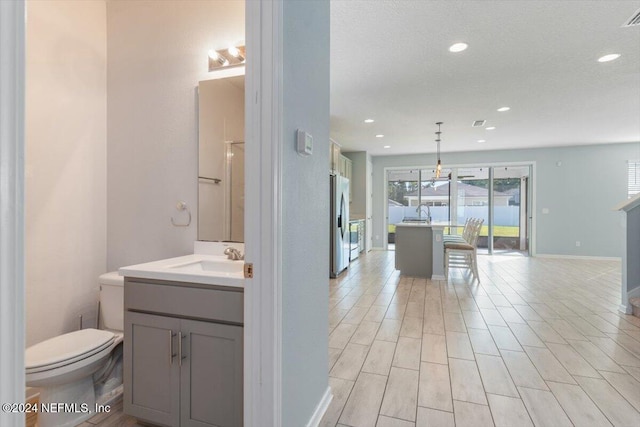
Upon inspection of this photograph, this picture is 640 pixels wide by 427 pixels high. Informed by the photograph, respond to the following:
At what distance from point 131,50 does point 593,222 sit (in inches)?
359

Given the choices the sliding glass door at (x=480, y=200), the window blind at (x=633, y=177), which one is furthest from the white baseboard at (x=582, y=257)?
the window blind at (x=633, y=177)

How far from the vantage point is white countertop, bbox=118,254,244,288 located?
1.41 metres

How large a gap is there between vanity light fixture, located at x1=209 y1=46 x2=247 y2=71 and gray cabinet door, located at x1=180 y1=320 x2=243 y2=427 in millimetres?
1682

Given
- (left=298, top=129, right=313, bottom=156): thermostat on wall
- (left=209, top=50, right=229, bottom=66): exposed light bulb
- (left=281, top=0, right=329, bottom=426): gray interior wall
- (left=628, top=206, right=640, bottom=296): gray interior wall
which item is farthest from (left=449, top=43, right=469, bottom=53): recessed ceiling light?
(left=628, top=206, right=640, bottom=296): gray interior wall

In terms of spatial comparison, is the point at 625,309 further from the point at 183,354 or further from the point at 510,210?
the point at 510,210

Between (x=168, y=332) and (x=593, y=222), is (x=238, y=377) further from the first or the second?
(x=593, y=222)

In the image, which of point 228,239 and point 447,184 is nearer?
point 228,239

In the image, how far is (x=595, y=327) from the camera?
2996mm

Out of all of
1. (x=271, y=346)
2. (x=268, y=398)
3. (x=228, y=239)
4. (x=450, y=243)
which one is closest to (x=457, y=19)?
(x=228, y=239)

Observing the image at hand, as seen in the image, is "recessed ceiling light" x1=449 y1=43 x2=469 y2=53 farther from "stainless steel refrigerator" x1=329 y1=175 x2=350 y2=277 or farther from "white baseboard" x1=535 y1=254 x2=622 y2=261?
"white baseboard" x1=535 y1=254 x2=622 y2=261

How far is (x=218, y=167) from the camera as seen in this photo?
2242 mm

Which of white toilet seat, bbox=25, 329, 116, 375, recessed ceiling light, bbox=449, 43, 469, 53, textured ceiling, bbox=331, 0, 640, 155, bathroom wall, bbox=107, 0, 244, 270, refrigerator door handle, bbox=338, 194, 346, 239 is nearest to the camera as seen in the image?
white toilet seat, bbox=25, 329, 116, 375

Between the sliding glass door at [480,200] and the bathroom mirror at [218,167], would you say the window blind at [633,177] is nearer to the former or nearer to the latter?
the sliding glass door at [480,200]

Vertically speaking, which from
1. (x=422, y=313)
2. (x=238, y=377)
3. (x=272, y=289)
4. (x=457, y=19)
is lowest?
(x=422, y=313)
